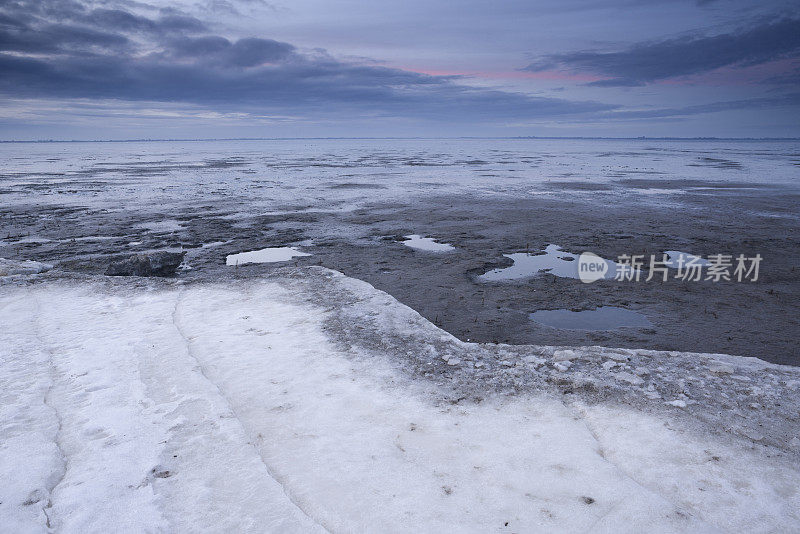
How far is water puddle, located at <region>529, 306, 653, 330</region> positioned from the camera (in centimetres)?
864

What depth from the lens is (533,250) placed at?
46.3ft

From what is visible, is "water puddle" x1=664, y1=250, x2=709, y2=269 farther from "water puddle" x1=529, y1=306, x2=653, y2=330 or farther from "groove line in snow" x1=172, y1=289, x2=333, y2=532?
"groove line in snow" x1=172, y1=289, x2=333, y2=532

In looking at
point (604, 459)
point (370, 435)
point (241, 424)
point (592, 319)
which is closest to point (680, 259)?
point (592, 319)

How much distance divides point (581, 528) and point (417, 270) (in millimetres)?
8644

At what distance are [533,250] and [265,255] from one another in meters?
7.99

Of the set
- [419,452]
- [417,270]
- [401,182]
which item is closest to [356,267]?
[417,270]

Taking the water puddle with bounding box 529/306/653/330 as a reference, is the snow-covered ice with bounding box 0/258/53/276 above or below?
below

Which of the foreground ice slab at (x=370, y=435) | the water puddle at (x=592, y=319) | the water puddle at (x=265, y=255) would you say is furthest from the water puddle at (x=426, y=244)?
the foreground ice slab at (x=370, y=435)

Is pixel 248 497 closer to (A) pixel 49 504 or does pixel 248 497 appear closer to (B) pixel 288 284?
(A) pixel 49 504

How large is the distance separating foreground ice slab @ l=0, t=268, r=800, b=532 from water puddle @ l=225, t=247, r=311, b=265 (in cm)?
525

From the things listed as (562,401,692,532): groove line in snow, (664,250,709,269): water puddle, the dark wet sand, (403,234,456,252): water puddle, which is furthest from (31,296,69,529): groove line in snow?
(664,250,709,269): water puddle

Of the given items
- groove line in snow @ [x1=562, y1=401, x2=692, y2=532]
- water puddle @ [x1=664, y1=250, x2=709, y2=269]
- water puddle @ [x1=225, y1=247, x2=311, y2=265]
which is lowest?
water puddle @ [x1=225, y1=247, x2=311, y2=265]

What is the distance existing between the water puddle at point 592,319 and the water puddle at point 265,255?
291 inches

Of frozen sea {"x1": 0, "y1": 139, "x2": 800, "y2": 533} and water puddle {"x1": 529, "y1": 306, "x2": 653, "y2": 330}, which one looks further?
water puddle {"x1": 529, "y1": 306, "x2": 653, "y2": 330}
